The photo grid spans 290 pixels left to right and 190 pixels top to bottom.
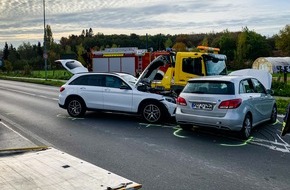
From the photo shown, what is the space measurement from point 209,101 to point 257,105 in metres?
1.62

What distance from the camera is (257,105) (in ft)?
30.1

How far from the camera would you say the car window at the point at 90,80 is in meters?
11.7

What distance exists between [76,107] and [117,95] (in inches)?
67.5

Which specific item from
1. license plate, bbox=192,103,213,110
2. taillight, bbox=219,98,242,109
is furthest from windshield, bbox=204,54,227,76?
taillight, bbox=219,98,242,109

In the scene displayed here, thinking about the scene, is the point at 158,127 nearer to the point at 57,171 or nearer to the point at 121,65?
the point at 57,171

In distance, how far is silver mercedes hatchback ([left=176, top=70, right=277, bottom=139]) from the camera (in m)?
8.20

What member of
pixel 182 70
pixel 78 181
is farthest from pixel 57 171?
pixel 182 70

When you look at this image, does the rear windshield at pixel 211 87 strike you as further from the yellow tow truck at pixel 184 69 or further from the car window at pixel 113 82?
the yellow tow truck at pixel 184 69

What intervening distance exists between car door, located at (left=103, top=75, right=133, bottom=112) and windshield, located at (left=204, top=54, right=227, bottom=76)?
3765mm

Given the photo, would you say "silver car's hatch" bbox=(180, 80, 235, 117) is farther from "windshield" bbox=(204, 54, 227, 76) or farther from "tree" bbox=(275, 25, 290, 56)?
"tree" bbox=(275, 25, 290, 56)

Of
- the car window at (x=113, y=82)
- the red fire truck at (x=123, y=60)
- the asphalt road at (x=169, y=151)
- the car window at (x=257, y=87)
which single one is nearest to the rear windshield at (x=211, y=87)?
the asphalt road at (x=169, y=151)

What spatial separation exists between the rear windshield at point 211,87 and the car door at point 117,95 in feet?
8.41

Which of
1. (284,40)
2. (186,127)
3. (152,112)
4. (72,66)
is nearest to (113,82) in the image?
(152,112)

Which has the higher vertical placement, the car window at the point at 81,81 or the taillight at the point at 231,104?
the car window at the point at 81,81
